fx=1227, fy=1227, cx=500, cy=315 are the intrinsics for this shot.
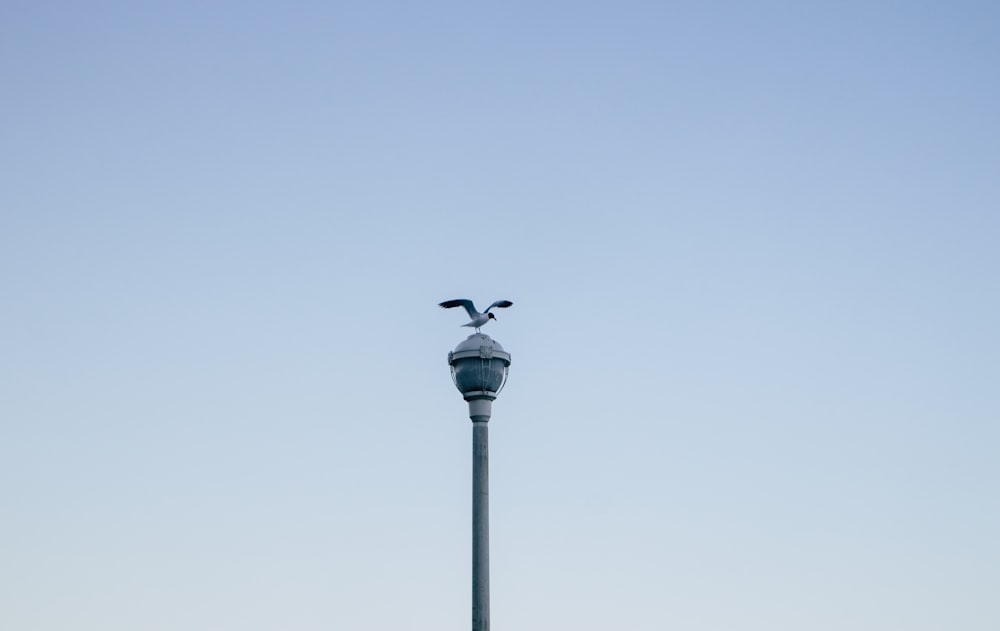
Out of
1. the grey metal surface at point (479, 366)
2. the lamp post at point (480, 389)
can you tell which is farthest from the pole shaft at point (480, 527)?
the grey metal surface at point (479, 366)

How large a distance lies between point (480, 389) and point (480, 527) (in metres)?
2.70

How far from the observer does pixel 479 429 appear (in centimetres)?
A: 2412

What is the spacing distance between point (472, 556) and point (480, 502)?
1.05 metres

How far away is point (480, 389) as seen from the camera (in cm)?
2406

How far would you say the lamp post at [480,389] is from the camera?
76.7 ft

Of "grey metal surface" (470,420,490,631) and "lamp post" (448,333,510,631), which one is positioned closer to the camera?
"grey metal surface" (470,420,490,631)

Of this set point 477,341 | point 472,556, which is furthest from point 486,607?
point 477,341

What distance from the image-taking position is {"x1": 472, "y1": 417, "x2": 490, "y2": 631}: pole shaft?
2264 cm

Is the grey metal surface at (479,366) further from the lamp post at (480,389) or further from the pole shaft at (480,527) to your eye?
the pole shaft at (480,527)

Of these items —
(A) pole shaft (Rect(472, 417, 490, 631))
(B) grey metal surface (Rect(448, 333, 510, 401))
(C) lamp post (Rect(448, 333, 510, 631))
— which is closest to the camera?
(A) pole shaft (Rect(472, 417, 490, 631))

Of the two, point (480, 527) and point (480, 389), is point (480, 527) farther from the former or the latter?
point (480, 389)

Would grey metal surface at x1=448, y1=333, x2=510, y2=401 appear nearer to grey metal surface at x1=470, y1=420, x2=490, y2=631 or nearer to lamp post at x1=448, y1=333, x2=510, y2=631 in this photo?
lamp post at x1=448, y1=333, x2=510, y2=631

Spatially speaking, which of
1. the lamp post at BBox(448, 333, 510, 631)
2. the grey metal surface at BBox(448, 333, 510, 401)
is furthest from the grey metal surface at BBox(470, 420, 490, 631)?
the grey metal surface at BBox(448, 333, 510, 401)

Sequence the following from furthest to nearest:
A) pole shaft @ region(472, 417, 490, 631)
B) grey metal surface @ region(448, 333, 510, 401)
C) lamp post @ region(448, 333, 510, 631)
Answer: grey metal surface @ region(448, 333, 510, 401) → lamp post @ region(448, 333, 510, 631) → pole shaft @ region(472, 417, 490, 631)
